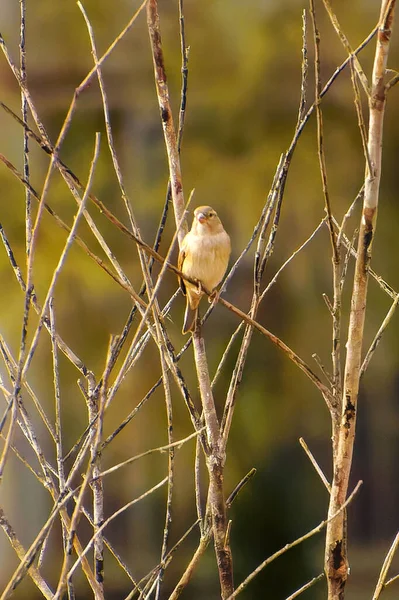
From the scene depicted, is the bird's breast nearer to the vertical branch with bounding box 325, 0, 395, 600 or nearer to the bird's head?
the bird's head

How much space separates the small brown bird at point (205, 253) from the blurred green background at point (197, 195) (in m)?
0.59

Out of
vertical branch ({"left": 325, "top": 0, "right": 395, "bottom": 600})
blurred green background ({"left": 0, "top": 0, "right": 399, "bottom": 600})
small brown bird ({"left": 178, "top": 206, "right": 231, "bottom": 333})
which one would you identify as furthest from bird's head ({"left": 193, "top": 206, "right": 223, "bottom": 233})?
vertical branch ({"left": 325, "top": 0, "right": 395, "bottom": 600})

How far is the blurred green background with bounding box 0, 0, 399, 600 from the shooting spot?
7.03 feet

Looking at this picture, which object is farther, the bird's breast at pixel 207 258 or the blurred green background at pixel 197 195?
the blurred green background at pixel 197 195

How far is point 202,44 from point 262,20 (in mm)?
196

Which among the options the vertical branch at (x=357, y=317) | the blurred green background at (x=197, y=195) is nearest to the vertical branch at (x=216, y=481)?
the vertical branch at (x=357, y=317)

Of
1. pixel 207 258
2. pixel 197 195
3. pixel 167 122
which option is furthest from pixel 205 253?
pixel 197 195

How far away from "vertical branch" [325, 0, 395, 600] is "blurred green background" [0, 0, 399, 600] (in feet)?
4.49

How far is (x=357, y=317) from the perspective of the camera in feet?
2.37

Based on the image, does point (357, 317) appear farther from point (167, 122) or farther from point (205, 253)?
point (205, 253)

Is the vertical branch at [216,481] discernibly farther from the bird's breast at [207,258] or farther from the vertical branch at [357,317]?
the bird's breast at [207,258]

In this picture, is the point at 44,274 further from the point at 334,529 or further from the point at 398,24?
Answer: the point at 334,529

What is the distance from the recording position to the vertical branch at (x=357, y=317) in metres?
0.66

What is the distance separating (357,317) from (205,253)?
2.49ft
